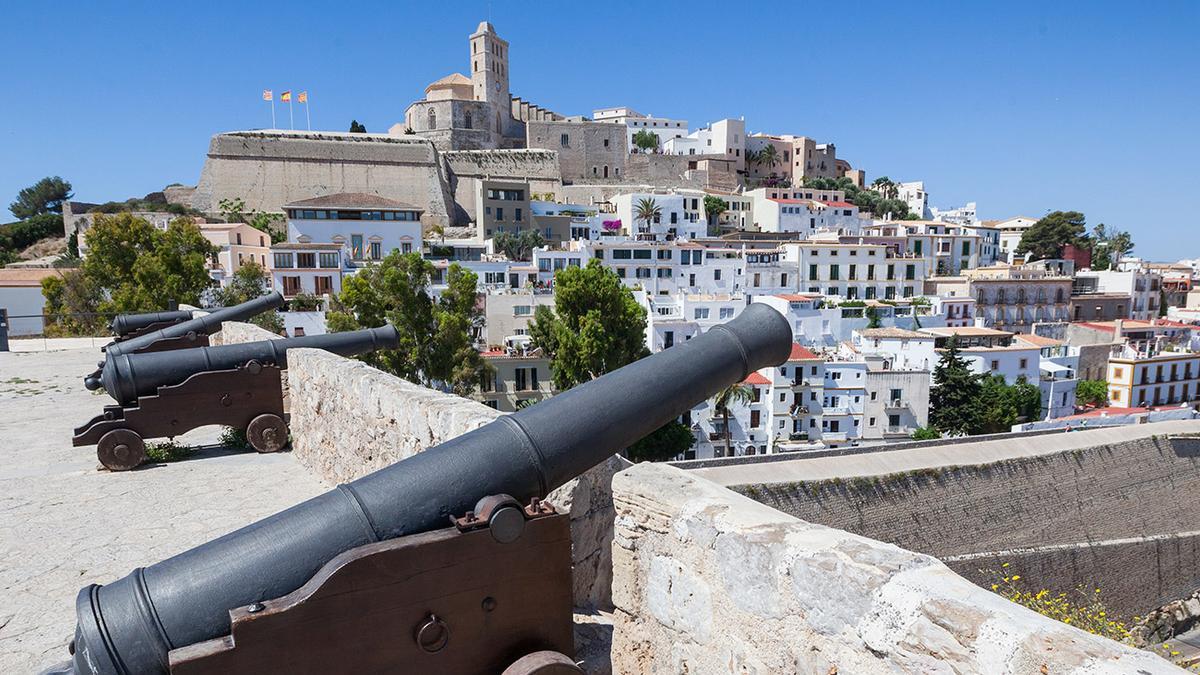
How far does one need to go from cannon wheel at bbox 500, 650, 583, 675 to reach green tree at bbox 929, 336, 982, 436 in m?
30.0

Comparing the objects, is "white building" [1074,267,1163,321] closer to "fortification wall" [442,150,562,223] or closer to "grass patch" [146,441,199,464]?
"fortification wall" [442,150,562,223]

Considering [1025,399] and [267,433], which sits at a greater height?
[267,433]

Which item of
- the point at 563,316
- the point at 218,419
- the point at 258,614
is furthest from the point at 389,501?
the point at 563,316

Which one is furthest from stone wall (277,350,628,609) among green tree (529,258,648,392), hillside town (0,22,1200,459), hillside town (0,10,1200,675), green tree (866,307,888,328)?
green tree (866,307,888,328)

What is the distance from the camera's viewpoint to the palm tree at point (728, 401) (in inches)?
1024

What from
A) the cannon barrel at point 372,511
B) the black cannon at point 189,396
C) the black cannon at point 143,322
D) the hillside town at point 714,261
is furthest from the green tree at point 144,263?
the cannon barrel at point 372,511

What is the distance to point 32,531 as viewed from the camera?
168 inches

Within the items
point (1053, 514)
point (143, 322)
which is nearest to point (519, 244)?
point (1053, 514)

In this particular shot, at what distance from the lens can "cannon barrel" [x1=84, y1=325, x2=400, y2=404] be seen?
17.5 ft

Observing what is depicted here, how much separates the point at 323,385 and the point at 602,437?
141 inches

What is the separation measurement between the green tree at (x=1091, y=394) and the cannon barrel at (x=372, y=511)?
38031 mm

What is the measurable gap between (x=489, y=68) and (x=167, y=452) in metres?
70.2

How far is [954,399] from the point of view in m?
28.5

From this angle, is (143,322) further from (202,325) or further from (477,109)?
(477,109)
